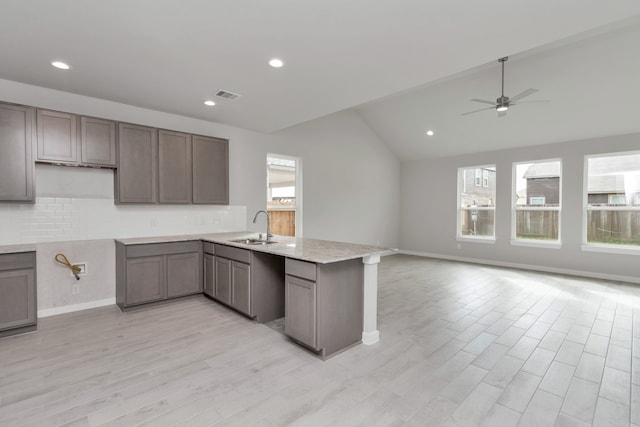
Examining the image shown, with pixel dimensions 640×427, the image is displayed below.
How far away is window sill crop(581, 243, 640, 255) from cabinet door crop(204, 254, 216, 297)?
22.0 ft

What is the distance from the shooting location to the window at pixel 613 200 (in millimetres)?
5398

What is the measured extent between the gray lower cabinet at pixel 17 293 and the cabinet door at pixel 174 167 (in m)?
1.50

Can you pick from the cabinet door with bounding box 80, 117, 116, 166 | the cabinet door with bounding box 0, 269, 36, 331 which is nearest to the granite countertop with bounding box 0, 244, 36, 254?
the cabinet door with bounding box 0, 269, 36, 331

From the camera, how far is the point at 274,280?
11.2 feet

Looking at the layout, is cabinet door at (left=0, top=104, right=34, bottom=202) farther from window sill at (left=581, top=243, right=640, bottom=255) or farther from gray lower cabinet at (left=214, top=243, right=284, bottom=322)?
window sill at (left=581, top=243, right=640, bottom=255)

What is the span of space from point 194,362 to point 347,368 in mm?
1271

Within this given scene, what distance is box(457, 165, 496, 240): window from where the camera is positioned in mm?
7086

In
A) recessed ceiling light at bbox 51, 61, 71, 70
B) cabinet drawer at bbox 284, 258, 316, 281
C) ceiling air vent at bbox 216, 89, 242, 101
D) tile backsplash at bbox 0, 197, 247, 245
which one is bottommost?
cabinet drawer at bbox 284, 258, 316, 281

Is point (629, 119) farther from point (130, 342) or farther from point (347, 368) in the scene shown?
point (130, 342)

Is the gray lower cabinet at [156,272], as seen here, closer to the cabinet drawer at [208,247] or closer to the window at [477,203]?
the cabinet drawer at [208,247]

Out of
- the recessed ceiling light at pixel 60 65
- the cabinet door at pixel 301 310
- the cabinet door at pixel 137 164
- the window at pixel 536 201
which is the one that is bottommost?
the cabinet door at pixel 301 310

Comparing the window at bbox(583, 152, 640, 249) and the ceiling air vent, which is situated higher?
the ceiling air vent

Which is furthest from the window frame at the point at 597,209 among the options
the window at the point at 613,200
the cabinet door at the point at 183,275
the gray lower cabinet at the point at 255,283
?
the cabinet door at the point at 183,275

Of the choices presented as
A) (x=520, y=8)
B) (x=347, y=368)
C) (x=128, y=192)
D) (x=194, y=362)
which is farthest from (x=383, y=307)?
(x=128, y=192)
